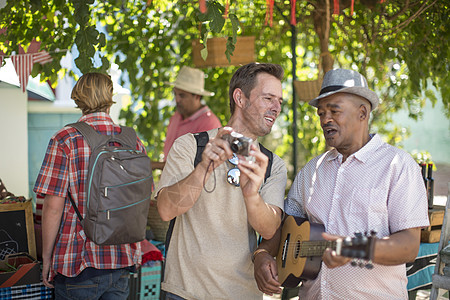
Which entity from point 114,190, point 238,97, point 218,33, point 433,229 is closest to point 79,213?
point 114,190

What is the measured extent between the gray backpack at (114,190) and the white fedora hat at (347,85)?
3.38ft

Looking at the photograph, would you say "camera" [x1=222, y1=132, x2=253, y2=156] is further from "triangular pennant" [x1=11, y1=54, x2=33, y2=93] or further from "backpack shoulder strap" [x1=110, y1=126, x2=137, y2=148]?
"triangular pennant" [x1=11, y1=54, x2=33, y2=93]

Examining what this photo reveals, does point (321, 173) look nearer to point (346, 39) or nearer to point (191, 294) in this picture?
point (191, 294)

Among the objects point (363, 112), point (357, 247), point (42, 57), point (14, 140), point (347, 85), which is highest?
point (42, 57)

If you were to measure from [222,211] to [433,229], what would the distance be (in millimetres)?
2067

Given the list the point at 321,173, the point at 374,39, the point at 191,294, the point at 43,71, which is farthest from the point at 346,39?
the point at 191,294

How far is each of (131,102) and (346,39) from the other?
2.66 meters

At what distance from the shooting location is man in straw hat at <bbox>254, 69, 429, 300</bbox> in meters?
2.08

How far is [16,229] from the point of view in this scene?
3.44 meters

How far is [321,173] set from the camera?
237 cm

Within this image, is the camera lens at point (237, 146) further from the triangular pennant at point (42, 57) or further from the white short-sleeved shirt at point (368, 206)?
the triangular pennant at point (42, 57)

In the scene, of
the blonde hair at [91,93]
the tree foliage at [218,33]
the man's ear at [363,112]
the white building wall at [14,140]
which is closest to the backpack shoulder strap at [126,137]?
the blonde hair at [91,93]

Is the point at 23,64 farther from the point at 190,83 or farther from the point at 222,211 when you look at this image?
the point at 222,211

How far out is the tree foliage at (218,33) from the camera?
12.6 feet
